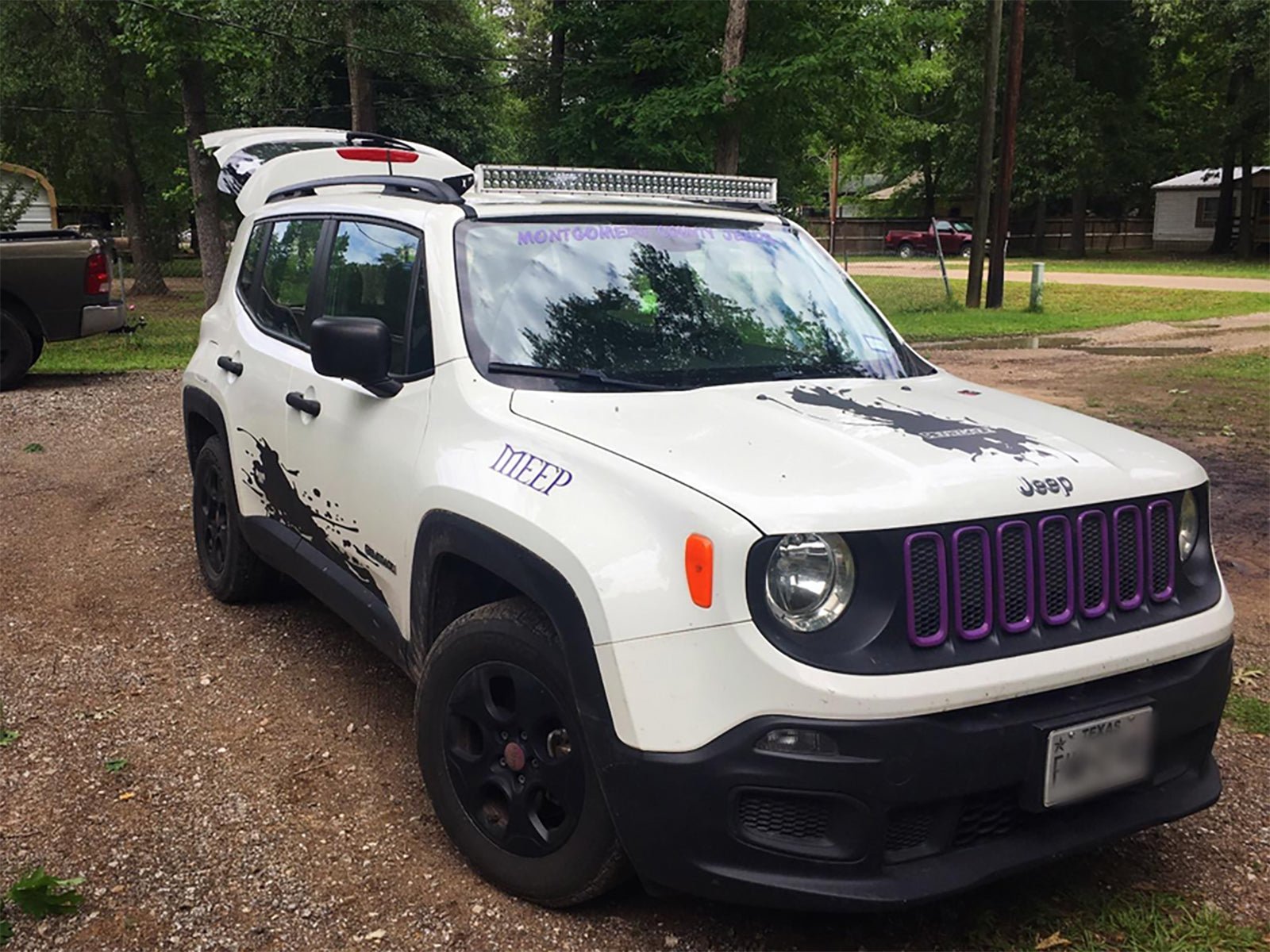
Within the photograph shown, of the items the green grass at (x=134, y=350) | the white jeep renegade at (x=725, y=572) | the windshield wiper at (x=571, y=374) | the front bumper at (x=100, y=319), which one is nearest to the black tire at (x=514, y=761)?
the white jeep renegade at (x=725, y=572)

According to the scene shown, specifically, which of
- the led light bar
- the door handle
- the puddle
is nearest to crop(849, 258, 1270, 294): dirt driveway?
the puddle

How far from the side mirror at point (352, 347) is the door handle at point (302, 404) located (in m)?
0.56

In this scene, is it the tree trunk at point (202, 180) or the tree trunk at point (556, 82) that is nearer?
the tree trunk at point (202, 180)

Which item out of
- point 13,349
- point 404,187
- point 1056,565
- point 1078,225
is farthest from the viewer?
point 1078,225

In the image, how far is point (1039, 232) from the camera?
49.3 m

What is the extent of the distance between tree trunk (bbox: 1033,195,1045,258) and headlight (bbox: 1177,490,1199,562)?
48337mm

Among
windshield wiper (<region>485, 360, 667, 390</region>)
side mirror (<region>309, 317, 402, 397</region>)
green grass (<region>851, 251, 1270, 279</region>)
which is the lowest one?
green grass (<region>851, 251, 1270, 279</region>)

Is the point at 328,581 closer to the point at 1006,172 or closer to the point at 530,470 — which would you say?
the point at 530,470

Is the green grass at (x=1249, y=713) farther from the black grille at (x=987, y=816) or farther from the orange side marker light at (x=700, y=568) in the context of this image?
the orange side marker light at (x=700, y=568)

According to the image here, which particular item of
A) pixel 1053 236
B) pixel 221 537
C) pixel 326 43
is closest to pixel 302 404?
pixel 221 537

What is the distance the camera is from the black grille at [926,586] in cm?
251

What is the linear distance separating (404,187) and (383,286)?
0.51 meters

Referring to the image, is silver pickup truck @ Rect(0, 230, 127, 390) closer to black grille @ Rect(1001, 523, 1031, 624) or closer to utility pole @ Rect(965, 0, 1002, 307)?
black grille @ Rect(1001, 523, 1031, 624)

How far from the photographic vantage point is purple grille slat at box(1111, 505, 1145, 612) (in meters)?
2.77
